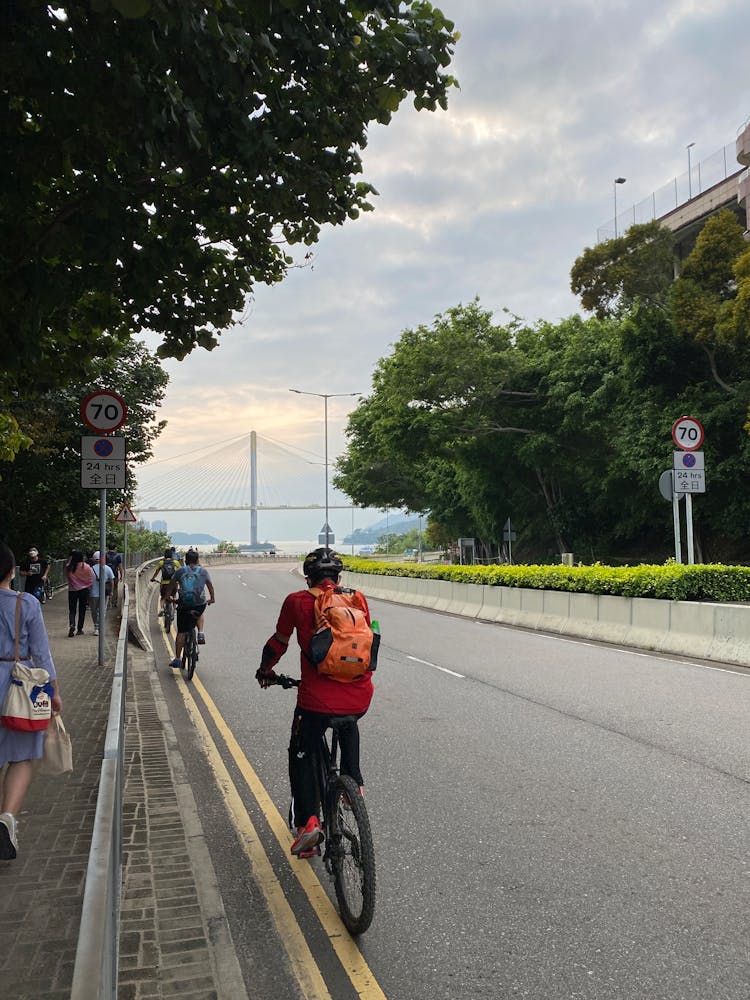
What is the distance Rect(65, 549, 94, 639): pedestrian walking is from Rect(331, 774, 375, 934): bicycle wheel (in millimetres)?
12319

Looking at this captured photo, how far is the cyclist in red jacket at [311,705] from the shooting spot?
4.38 meters

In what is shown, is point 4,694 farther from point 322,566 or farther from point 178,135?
point 178,135

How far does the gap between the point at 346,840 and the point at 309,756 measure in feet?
1.79

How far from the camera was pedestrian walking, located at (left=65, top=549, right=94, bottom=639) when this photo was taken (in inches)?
609

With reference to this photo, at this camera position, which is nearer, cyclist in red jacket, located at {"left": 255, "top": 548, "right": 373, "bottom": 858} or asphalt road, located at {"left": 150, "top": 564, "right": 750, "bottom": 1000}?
asphalt road, located at {"left": 150, "top": 564, "right": 750, "bottom": 1000}

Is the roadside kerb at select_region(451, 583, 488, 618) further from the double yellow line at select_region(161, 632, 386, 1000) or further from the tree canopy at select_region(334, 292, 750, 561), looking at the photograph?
the double yellow line at select_region(161, 632, 386, 1000)

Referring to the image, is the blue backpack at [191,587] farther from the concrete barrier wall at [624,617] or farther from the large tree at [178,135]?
the concrete barrier wall at [624,617]

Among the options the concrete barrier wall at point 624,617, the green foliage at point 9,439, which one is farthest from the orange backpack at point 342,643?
the concrete barrier wall at point 624,617

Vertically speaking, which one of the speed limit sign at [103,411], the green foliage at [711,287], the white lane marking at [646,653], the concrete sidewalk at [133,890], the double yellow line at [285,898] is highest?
the green foliage at [711,287]

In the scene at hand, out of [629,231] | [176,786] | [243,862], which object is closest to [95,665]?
[176,786]

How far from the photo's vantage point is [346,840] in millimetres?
4172

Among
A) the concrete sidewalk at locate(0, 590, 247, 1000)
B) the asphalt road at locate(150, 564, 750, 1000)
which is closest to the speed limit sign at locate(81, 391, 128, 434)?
the asphalt road at locate(150, 564, 750, 1000)

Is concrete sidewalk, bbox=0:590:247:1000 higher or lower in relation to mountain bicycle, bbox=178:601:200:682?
lower

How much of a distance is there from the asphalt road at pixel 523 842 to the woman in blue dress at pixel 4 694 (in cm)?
122
